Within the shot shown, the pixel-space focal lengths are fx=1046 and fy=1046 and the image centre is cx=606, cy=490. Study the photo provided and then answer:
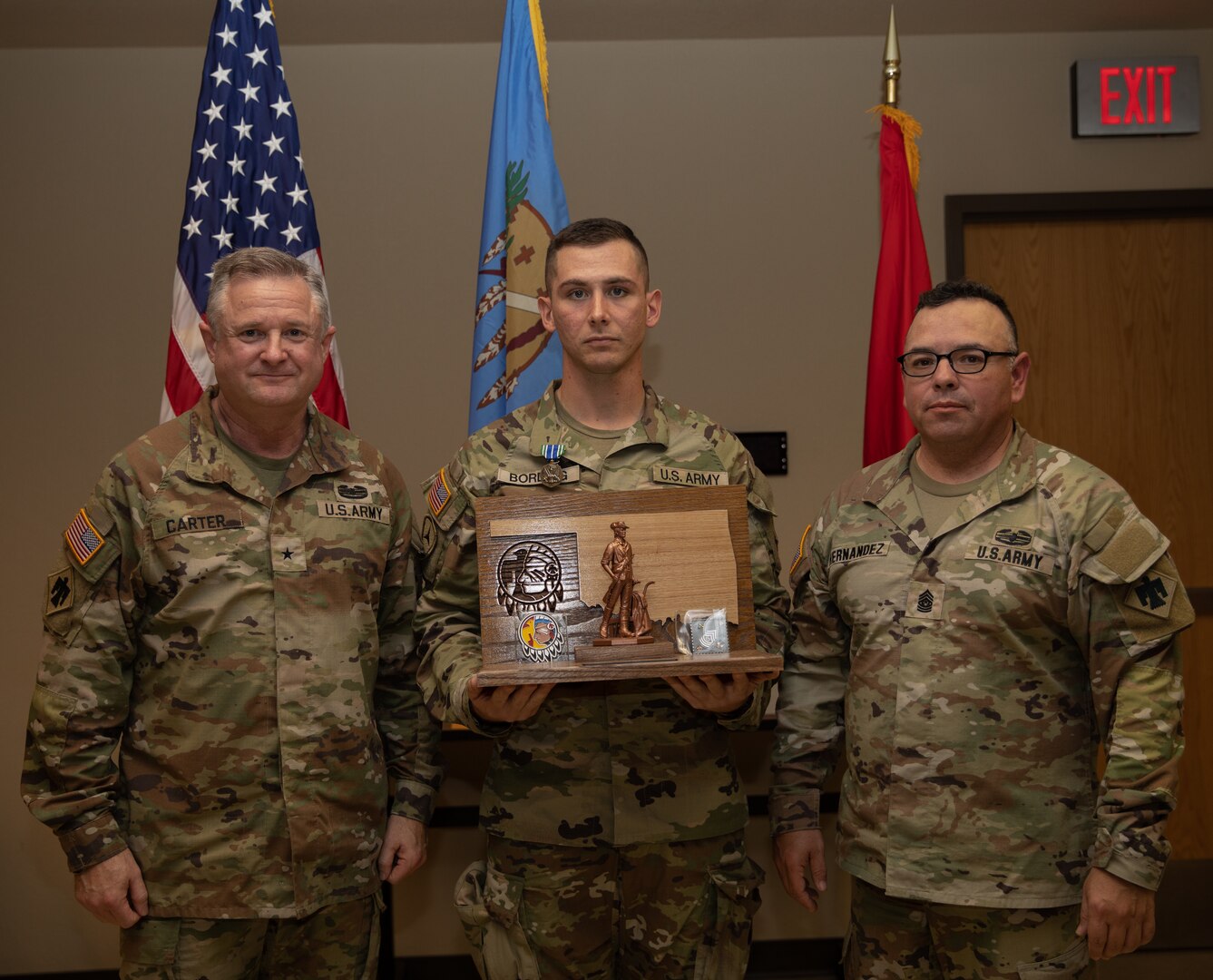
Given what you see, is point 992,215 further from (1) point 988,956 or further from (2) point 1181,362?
(1) point 988,956

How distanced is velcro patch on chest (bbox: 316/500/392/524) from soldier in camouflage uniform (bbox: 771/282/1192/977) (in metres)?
Result: 0.90

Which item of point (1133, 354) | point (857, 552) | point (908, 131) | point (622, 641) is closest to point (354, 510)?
point (622, 641)

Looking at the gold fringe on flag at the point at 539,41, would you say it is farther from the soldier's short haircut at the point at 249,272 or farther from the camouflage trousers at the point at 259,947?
the camouflage trousers at the point at 259,947

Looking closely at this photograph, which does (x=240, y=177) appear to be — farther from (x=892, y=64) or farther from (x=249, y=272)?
(x=892, y=64)

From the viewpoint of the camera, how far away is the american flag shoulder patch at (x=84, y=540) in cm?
181

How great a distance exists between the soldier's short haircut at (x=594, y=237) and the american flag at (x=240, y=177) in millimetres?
854

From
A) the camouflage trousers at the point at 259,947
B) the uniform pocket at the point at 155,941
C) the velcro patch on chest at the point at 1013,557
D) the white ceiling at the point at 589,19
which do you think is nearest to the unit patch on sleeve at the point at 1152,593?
the velcro patch on chest at the point at 1013,557

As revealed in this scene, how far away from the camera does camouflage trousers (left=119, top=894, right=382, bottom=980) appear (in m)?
1.82

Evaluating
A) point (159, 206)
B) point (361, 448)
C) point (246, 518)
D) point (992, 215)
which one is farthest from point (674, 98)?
point (246, 518)

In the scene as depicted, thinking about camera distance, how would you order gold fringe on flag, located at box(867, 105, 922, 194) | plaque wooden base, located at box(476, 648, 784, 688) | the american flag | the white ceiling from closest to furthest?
plaque wooden base, located at box(476, 648, 784, 688), the american flag, gold fringe on flag, located at box(867, 105, 922, 194), the white ceiling

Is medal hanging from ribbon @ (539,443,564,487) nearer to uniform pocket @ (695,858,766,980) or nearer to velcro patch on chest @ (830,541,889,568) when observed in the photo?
velcro patch on chest @ (830,541,889,568)

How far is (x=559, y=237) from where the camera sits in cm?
212

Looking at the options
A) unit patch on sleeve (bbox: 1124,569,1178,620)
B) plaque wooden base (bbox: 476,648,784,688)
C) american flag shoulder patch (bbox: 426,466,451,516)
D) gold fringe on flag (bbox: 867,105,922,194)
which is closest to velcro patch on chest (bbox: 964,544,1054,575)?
unit patch on sleeve (bbox: 1124,569,1178,620)

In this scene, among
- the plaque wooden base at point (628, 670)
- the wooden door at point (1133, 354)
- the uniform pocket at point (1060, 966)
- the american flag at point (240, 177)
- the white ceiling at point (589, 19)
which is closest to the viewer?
the plaque wooden base at point (628, 670)
